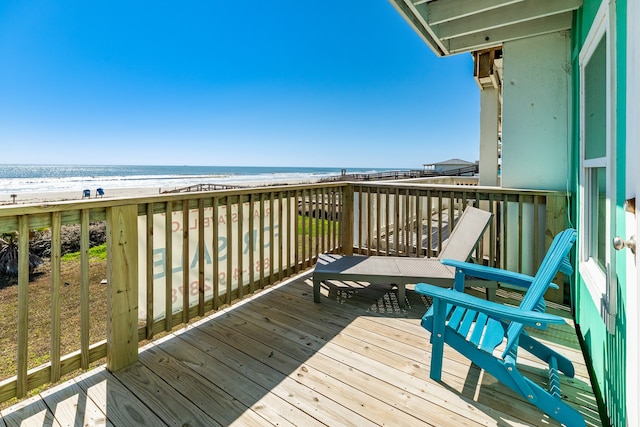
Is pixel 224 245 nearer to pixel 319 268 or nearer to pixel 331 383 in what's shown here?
pixel 319 268

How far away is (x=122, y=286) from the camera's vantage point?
6.13ft

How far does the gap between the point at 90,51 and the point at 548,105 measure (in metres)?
27.3

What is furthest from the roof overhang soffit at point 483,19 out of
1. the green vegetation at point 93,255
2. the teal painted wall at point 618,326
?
the green vegetation at point 93,255

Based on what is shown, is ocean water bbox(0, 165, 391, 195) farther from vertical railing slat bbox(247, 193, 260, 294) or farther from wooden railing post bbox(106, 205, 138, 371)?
wooden railing post bbox(106, 205, 138, 371)

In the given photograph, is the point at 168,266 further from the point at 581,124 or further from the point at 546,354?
the point at 581,124

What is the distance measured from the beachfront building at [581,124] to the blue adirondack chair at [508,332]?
0.19 metres

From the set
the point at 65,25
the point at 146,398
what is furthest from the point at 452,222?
the point at 65,25

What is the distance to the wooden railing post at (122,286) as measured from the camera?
1.82m

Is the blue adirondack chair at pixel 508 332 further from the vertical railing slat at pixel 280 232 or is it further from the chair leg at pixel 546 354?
the vertical railing slat at pixel 280 232

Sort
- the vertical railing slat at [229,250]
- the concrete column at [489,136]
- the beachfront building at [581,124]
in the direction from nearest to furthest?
1. the beachfront building at [581,124]
2. the vertical railing slat at [229,250]
3. the concrete column at [489,136]

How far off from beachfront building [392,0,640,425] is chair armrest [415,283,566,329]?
0.25 metres

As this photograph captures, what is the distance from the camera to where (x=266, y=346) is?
216cm

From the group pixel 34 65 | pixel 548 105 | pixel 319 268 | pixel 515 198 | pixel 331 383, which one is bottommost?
pixel 331 383

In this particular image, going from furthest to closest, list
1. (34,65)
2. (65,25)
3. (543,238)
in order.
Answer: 1. (34,65)
2. (65,25)
3. (543,238)
